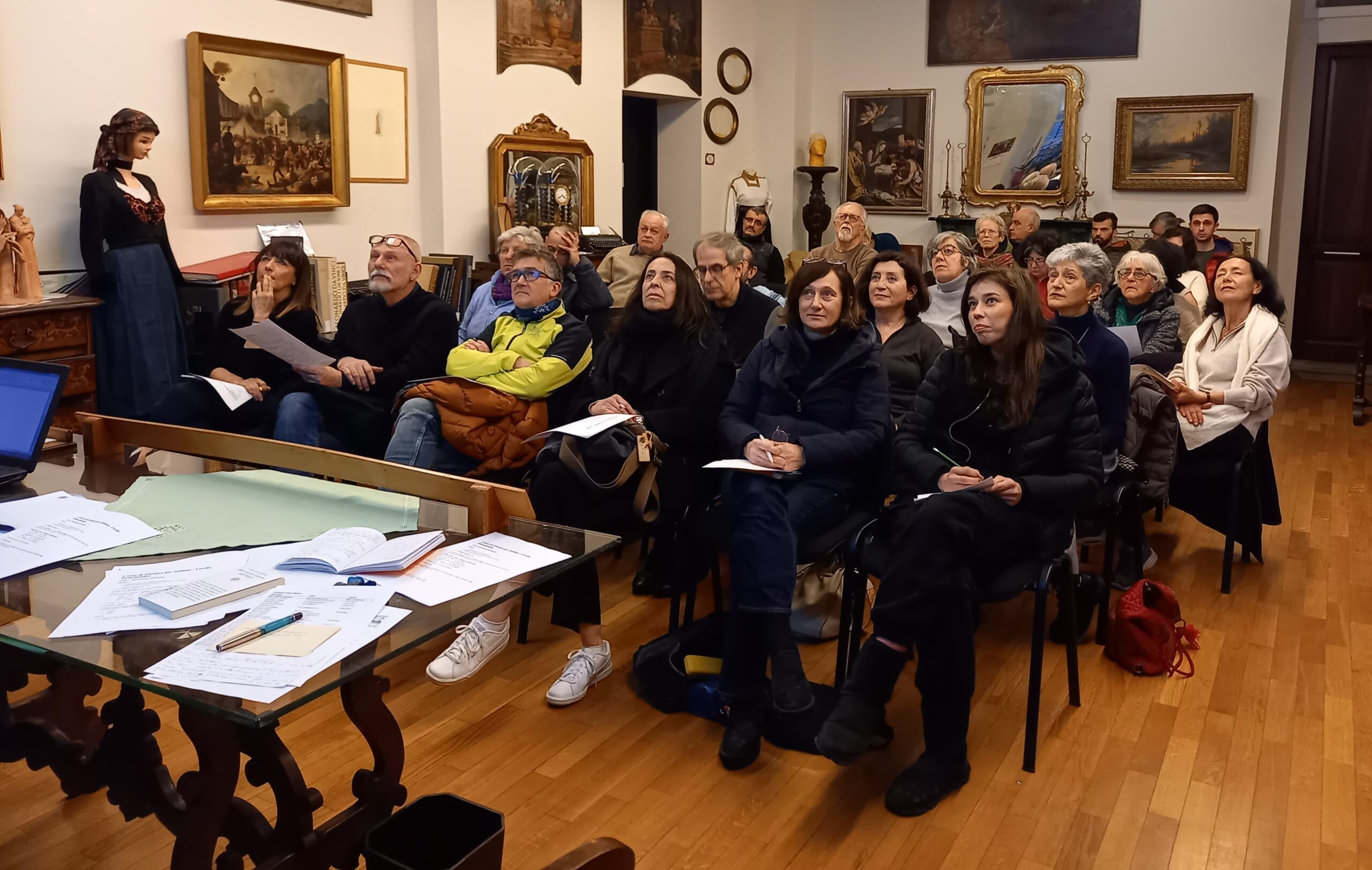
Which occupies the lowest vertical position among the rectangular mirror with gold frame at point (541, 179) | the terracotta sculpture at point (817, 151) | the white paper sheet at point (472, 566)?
the white paper sheet at point (472, 566)

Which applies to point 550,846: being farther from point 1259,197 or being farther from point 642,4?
point 1259,197

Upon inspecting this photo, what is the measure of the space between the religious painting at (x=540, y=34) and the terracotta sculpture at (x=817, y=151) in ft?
9.83

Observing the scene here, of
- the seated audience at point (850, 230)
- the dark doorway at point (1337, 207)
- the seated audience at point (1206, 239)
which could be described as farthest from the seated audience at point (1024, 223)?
the dark doorway at point (1337, 207)

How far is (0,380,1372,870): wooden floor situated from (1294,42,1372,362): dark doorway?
6.83 metres

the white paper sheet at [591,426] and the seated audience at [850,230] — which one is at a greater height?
the seated audience at [850,230]

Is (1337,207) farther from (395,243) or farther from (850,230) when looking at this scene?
(395,243)

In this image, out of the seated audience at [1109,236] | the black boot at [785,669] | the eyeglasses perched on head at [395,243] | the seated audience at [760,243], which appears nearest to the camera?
the black boot at [785,669]

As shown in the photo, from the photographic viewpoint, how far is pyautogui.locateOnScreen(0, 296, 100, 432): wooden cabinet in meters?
4.88

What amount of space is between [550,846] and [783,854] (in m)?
0.53

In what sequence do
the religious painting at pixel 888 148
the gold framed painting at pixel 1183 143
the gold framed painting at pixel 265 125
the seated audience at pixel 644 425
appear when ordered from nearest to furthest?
the seated audience at pixel 644 425
the gold framed painting at pixel 265 125
the gold framed painting at pixel 1183 143
the religious painting at pixel 888 148

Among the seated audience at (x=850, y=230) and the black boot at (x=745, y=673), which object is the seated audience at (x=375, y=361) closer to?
the black boot at (x=745, y=673)

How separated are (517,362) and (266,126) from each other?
3.21 m

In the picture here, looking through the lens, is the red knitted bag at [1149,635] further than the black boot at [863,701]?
Yes

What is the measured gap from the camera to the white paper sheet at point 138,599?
1743 mm
